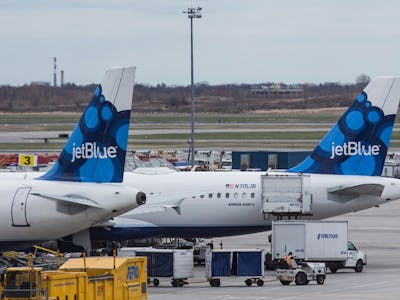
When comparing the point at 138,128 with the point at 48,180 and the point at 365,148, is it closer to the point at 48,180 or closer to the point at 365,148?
the point at 365,148

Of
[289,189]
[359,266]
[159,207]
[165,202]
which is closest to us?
[359,266]

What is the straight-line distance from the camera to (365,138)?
6034 centimetres

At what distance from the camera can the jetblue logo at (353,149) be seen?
60156 mm

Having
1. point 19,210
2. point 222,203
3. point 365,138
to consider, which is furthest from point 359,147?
point 19,210

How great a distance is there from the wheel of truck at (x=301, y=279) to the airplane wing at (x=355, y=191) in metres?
8.83

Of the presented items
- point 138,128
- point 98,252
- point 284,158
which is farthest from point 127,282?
point 138,128

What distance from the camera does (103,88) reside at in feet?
153

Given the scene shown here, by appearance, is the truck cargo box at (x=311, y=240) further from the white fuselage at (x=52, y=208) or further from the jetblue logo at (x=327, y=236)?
the white fuselage at (x=52, y=208)

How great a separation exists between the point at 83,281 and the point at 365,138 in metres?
Answer: 26.3

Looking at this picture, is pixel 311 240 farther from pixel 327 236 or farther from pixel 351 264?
pixel 351 264

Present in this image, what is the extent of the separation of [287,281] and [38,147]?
102 meters

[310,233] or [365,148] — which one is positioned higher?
[365,148]

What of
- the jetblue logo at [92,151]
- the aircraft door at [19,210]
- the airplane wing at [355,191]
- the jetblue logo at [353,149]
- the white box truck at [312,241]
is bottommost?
the white box truck at [312,241]

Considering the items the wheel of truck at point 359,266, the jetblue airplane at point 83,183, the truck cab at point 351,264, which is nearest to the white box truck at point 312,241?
the truck cab at point 351,264
